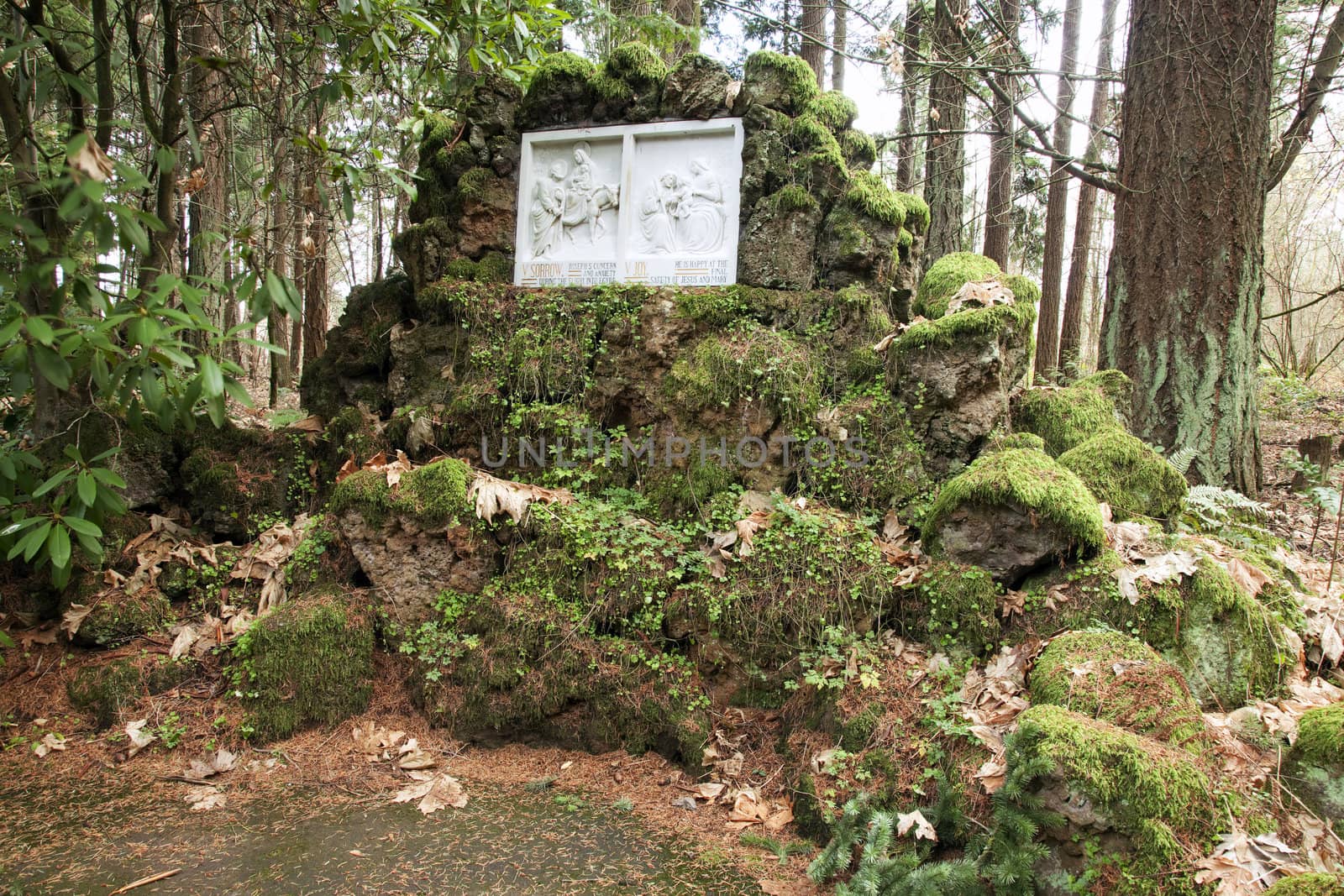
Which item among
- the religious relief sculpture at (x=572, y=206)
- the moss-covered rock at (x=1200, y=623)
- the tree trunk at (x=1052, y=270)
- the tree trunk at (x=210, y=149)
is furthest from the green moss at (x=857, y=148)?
the tree trunk at (x=1052, y=270)

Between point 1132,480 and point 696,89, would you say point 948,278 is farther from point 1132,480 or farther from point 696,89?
point 696,89

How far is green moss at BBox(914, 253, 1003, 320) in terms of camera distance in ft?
18.8

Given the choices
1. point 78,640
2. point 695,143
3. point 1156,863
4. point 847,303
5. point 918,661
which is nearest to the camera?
point 1156,863

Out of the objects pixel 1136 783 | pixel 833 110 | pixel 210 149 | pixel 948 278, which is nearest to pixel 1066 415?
pixel 948 278

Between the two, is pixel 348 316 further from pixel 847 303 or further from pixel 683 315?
pixel 847 303

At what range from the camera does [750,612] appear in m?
4.41

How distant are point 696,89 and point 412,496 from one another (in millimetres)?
3901

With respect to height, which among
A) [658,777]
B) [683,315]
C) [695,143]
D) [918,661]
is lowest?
[658,777]

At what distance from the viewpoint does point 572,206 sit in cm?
627

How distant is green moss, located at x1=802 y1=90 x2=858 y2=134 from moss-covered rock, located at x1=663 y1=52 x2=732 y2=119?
2.29 ft

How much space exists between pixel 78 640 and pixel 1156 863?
5926 mm

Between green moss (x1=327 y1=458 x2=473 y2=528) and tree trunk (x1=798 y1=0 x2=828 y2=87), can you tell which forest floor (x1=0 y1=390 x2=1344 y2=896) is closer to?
green moss (x1=327 y1=458 x2=473 y2=528)

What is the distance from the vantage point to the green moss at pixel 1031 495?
4.06m

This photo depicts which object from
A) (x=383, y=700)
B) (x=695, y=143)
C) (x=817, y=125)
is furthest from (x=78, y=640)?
(x=817, y=125)
